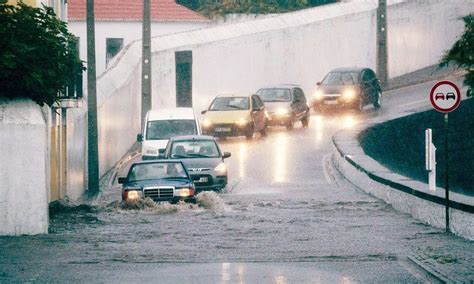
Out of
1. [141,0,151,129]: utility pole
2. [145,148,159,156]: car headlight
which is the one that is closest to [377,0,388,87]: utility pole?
[141,0,151,129]: utility pole

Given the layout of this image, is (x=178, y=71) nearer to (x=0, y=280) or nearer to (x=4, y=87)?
(x=4, y=87)

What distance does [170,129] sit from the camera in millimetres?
40406

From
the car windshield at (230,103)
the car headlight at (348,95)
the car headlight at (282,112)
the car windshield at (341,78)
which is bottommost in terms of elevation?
the car headlight at (282,112)

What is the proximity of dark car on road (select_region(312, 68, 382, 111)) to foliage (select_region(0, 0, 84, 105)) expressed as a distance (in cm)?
2860

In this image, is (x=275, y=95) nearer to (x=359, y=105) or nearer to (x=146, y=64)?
(x=359, y=105)

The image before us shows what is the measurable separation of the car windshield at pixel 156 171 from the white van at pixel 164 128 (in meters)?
9.30

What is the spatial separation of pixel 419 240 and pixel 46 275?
6784mm

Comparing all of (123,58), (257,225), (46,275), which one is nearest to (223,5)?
(123,58)

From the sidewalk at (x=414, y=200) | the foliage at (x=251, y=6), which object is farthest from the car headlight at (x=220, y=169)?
the foliage at (x=251, y=6)

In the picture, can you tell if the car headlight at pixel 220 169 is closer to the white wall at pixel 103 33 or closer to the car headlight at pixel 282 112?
the car headlight at pixel 282 112

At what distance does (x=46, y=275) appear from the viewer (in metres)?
17.1

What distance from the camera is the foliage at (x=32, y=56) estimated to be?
23078mm

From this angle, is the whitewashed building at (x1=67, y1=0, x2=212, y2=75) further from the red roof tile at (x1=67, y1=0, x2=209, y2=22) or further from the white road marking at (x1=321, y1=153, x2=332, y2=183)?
the white road marking at (x1=321, y1=153, x2=332, y2=183)

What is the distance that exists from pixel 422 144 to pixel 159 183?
21.1 metres
